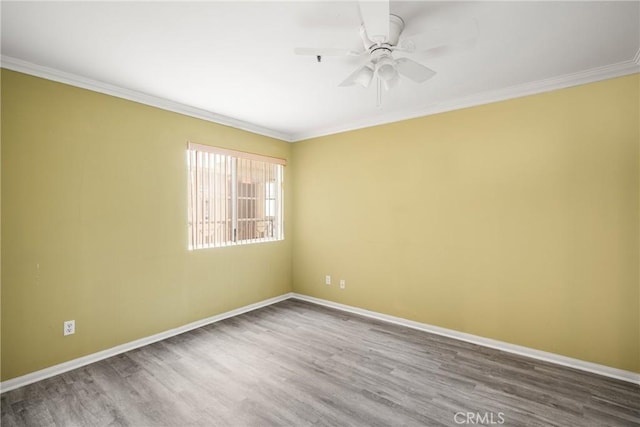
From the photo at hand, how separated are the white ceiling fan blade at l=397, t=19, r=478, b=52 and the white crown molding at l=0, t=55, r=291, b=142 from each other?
2.60 metres

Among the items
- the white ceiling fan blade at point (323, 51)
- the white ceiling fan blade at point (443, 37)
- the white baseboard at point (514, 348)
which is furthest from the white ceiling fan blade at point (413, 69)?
the white baseboard at point (514, 348)

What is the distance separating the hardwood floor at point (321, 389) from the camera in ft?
6.66

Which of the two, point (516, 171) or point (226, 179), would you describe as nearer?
point (516, 171)

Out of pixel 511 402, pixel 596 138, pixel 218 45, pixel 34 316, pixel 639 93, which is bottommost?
pixel 511 402

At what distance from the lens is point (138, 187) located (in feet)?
10.2

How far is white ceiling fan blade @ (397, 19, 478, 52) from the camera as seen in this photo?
1671 mm

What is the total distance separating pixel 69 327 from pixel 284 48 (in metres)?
2.98

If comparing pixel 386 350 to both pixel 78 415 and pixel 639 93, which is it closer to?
pixel 78 415

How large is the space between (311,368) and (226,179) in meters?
2.50

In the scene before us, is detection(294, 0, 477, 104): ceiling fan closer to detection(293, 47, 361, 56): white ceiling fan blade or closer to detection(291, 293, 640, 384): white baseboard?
detection(293, 47, 361, 56): white ceiling fan blade

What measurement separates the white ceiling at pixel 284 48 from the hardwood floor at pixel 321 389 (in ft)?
8.26

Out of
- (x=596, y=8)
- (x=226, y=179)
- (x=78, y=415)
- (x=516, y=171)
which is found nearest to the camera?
(x=596, y=8)

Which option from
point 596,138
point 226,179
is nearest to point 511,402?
point 596,138

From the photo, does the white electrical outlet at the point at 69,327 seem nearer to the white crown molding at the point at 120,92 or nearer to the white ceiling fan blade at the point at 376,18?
the white crown molding at the point at 120,92
